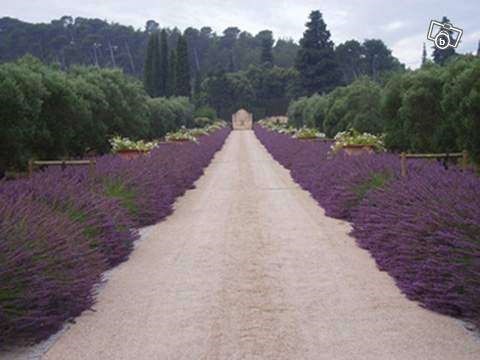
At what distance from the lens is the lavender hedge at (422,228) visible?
5387 millimetres

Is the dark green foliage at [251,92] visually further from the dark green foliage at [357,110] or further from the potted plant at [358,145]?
the potted plant at [358,145]

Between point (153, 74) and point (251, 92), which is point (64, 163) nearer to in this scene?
point (153, 74)

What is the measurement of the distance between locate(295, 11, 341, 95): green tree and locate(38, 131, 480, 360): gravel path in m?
51.0

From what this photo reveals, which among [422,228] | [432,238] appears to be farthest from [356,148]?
[432,238]

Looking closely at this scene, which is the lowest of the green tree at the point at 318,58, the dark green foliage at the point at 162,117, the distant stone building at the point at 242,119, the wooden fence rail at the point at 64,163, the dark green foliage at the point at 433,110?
the distant stone building at the point at 242,119

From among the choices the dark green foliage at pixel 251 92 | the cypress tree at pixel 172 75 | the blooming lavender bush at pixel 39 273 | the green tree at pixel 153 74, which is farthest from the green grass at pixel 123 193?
the dark green foliage at pixel 251 92

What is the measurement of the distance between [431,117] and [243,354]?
565 inches

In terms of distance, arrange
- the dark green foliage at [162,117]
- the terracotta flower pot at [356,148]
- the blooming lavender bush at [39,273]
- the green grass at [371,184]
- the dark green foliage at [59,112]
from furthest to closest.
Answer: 1. the dark green foliage at [162,117]
2. the terracotta flower pot at [356,148]
3. the dark green foliage at [59,112]
4. the green grass at [371,184]
5. the blooming lavender bush at [39,273]

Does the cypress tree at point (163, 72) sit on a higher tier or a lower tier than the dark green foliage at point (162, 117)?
higher

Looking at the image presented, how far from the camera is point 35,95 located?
611 inches

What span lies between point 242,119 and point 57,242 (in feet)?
295

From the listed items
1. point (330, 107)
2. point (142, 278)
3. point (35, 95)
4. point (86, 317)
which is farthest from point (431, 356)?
point (330, 107)

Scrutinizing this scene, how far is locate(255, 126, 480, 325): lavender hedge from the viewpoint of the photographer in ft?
17.7

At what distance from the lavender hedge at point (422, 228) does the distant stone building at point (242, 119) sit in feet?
269
